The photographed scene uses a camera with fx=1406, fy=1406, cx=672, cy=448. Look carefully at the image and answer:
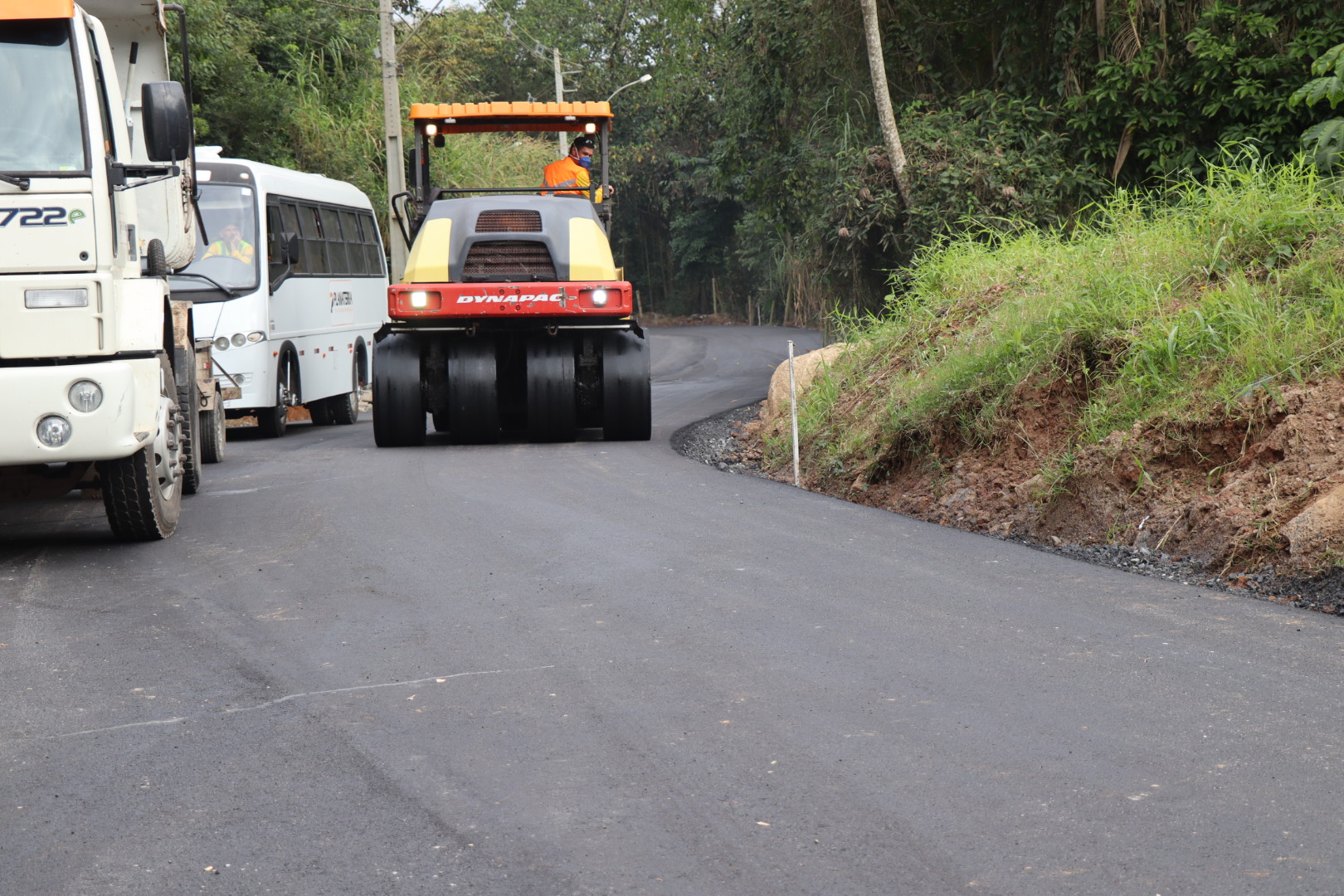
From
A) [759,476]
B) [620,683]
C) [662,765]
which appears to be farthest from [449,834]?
[759,476]

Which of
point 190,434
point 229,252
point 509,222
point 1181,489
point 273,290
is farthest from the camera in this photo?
point 273,290

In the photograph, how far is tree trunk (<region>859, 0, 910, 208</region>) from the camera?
17.6 meters

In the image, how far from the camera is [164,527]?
8.45 meters

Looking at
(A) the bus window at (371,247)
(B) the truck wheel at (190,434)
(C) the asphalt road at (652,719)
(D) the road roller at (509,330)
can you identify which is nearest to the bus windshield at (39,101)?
(C) the asphalt road at (652,719)

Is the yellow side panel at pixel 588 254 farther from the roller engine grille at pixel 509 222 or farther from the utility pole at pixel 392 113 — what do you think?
the utility pole at pixel 392 113

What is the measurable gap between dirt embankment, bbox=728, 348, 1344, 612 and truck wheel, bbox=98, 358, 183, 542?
15.7 ft

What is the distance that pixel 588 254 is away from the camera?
1335 cm

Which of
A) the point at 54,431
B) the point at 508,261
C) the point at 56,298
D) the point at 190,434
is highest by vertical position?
the point at 508,261

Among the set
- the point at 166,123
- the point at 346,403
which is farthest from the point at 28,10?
the point at 346,403

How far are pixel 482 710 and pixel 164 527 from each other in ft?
14.0

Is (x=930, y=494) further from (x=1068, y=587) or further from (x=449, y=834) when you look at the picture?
(x=449, y=834)

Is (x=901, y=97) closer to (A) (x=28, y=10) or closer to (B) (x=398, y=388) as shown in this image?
(B) (x=398, y=388)

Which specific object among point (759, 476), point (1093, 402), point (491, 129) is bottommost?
point (759, 476)

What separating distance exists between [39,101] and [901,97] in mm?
14630
